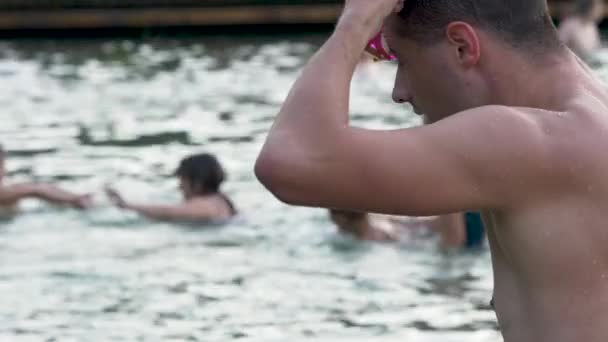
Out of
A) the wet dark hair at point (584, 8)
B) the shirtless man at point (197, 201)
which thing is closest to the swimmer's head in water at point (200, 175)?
the shirtless man at point (197, 201)

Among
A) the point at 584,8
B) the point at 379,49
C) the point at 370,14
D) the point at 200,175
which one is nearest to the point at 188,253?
the point at 200,175

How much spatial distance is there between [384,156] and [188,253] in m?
6.98

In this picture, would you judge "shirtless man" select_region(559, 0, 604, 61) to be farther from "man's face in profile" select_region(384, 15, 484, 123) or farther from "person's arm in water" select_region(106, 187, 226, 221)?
"man's face in profile" select_region(384, 15, 484, 123)

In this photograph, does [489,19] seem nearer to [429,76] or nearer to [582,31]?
[429,76]

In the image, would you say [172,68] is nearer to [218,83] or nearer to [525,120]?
[218,83]

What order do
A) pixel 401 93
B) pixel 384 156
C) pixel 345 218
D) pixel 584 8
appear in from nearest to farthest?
pixel 384 156 < pixel 401 93 < pixel 345 218 < pixel 584 8

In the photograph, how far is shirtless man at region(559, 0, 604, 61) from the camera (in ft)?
56.4

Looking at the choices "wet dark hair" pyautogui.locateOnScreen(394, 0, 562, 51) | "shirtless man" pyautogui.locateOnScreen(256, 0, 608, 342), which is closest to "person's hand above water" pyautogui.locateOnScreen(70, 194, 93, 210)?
"shirtless man" pyautogui.locateOnScreen(256, 0, 608, 342)

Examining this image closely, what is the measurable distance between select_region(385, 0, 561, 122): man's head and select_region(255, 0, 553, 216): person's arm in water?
0.13 meters

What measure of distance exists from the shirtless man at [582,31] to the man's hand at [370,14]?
14596 mm

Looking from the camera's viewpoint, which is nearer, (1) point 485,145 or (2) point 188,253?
(1) point 485,145

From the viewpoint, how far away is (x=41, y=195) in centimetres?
1050

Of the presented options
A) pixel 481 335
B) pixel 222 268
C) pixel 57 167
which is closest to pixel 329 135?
pixel 481 335

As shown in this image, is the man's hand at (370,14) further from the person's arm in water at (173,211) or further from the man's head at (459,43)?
the person's arm in water at (173,211)
